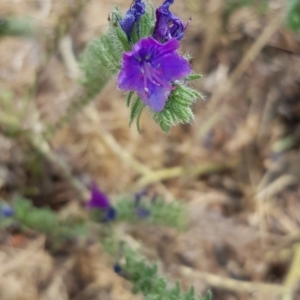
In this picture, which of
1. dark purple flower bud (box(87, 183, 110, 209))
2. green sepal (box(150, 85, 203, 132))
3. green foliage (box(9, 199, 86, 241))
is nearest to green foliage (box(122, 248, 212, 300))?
dark purple flower bud (box(87, 183, 110, 209))

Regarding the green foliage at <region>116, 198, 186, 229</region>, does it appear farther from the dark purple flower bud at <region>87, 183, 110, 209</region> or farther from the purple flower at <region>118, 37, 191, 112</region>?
the purple flower at <region>118, 37, 191, 112</region>

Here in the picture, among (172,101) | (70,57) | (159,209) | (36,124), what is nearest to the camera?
(172,101)

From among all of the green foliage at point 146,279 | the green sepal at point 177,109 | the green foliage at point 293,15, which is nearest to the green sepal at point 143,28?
the green sepal at point 177,109

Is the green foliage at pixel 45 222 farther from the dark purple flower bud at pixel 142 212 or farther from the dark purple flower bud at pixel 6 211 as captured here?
the dark purple flower bud at pixel 142 212

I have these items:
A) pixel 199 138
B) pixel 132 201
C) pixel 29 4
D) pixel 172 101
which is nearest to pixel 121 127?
pixel 199 138

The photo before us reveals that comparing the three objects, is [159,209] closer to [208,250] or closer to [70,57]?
[208,250]

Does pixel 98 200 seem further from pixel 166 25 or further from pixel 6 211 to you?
pixel 166 25

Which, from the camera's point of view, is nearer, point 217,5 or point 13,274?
point 13,274

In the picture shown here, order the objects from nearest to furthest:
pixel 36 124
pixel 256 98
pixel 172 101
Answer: pixel 172 101
pixel 36 124
pixel 256 98
